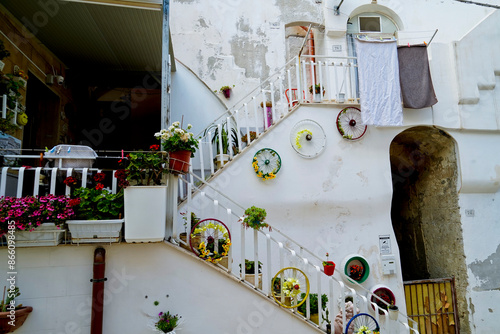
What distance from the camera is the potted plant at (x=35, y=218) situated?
316cm

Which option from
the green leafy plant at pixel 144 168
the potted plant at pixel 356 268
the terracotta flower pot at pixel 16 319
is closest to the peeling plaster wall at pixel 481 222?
the potted plant at pixel 356 268

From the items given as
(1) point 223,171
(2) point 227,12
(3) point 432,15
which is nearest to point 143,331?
(1) point 223,171

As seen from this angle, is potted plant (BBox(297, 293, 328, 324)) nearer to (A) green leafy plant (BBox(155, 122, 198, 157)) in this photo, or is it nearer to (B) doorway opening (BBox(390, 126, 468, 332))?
(A) green leafy plant (BBox(155, 122, 198, 157))

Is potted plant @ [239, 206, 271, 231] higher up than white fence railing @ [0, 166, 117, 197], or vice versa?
white fence railing @ [0, 166, 117, 197]

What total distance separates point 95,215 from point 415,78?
576 cm

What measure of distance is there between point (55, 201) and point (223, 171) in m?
2.53

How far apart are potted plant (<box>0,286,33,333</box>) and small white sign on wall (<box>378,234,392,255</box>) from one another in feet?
16.9

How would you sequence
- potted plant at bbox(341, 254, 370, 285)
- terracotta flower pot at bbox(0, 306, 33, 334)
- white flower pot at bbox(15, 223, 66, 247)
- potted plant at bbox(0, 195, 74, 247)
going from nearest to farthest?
terracotta flower pot at bbox(0, 306, 33, 334)
potted plant at bbox(0, 195, 74, 247)
white flower pot at bbox(15, 223, 66, 247)
potted plant at bbox(341, 254, 370, 285)

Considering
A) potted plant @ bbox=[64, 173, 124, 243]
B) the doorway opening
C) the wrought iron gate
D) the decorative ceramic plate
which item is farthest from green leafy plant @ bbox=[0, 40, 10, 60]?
the wrought iron gate

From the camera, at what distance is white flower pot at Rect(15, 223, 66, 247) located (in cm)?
328

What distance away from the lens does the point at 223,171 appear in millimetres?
5270

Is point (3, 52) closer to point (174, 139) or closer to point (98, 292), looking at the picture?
point (174, 139)

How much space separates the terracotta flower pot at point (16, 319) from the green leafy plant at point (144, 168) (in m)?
1.60

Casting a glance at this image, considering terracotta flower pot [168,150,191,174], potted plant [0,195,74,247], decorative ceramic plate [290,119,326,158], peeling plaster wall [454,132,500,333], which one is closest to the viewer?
potted plant [0,195,74,247]
